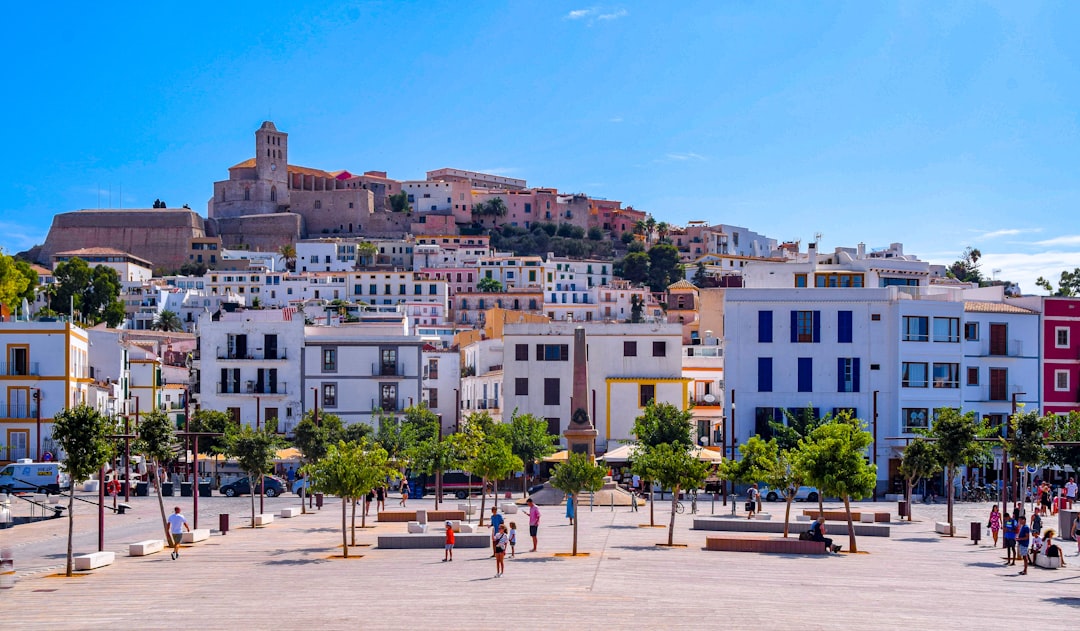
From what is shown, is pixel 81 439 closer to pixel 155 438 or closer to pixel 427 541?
pixel 155 438

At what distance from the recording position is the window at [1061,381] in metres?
64.4

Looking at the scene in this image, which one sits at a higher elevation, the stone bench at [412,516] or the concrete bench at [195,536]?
the concrete bench at [195,536]

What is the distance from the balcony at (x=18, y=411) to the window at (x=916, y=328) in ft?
125

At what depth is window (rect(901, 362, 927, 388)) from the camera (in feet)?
198

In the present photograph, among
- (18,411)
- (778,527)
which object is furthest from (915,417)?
(18,411)

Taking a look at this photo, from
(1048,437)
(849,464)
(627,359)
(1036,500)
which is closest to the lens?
(849,464)

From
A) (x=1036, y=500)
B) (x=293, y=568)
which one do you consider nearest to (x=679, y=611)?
(x=293, y=568)

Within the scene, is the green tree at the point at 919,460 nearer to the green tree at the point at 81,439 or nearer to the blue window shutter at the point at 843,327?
the blue window shutter at the point at 843,327

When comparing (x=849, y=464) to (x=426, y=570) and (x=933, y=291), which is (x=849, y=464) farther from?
(x=933, y=291)

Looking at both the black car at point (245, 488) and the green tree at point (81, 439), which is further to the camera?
the black car at point (245, 488)

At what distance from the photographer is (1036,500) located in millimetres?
53406

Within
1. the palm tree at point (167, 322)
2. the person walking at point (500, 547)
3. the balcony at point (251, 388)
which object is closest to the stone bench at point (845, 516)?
the person walking at point (500, 547)

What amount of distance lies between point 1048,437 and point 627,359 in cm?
2522

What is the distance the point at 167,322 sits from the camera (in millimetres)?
145125
